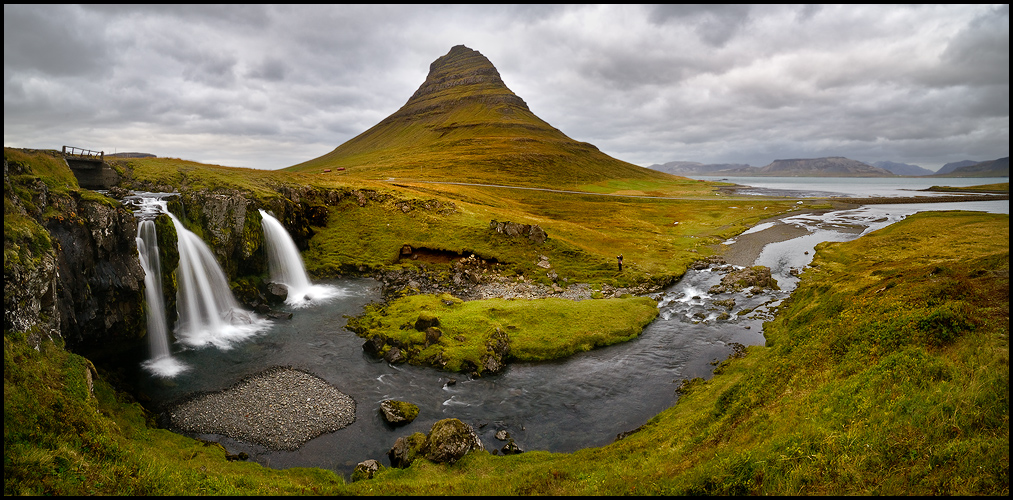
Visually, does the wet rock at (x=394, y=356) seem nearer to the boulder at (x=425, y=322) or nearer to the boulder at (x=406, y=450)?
the boulder at (x=425, y=322)

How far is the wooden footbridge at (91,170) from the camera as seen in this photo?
44806 mm

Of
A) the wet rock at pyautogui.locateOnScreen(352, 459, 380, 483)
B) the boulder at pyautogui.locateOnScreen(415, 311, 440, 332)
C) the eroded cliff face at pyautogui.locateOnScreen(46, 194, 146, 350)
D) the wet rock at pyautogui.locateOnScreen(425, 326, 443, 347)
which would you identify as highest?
the eroded cliff face at pyautogui.locateOnScreen(46, 194, 146, 350)

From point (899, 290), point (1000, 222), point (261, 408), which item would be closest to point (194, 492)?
point (261, 408)

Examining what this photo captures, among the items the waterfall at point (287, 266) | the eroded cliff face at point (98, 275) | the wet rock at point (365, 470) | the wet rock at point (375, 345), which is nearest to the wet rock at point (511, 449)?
the wet rock at point (365, 470)

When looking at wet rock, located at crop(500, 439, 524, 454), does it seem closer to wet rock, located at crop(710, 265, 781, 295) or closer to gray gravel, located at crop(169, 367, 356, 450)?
gray gravel, located at crop(169, 367, 356, 450)

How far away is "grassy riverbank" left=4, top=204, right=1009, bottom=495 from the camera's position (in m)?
10.2

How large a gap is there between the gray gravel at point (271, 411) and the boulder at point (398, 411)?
2085 mm

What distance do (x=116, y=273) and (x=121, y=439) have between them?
1998 cm

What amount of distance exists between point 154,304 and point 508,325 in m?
30.2

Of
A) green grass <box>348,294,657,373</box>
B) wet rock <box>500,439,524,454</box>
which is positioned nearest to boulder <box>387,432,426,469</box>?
wet rock <box>500,439,524,454</box>

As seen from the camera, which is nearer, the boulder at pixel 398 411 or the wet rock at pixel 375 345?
the boulder at pixel 398 411

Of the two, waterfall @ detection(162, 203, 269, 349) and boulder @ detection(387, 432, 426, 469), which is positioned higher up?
waterfall @ detection(162, 203, 269, 349)

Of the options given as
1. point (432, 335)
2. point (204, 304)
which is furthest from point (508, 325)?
point (204, 304)

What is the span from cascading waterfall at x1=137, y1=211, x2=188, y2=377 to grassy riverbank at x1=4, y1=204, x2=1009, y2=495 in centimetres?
758
